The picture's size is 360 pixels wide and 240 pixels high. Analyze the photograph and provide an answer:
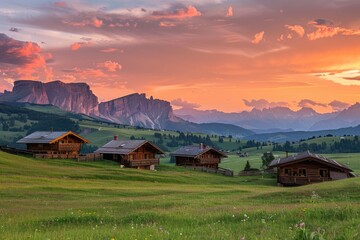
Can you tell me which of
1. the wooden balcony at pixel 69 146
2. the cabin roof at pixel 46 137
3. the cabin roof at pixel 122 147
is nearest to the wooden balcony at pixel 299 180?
the cabin roof at pixel 122 147

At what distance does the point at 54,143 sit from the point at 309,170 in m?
61.7

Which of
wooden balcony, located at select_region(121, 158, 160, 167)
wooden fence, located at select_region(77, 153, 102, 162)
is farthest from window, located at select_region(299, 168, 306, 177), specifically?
wooden fence, located at select_region(77, 153, 102, 162)

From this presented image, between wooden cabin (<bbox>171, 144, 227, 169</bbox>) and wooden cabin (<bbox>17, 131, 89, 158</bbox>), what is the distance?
29354 millimetres

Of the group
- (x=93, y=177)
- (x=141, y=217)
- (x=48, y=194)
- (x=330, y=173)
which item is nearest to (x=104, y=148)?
(x=93, y=177)

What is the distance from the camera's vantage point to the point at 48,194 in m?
35.5

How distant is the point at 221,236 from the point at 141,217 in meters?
6.86

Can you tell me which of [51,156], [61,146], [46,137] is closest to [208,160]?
[61,146]

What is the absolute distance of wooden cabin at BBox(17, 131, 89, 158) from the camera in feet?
311

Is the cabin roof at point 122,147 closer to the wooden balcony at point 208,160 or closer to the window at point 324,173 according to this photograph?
the wooden balcony at point 208,160

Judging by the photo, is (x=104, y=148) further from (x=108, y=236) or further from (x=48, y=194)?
(x=108, y=236)

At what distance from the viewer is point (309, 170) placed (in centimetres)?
7600

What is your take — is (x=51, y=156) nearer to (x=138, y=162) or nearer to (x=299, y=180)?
(x=138, y=162)

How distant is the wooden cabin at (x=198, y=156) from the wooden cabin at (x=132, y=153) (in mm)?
13440

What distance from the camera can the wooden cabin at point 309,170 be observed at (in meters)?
74.4
